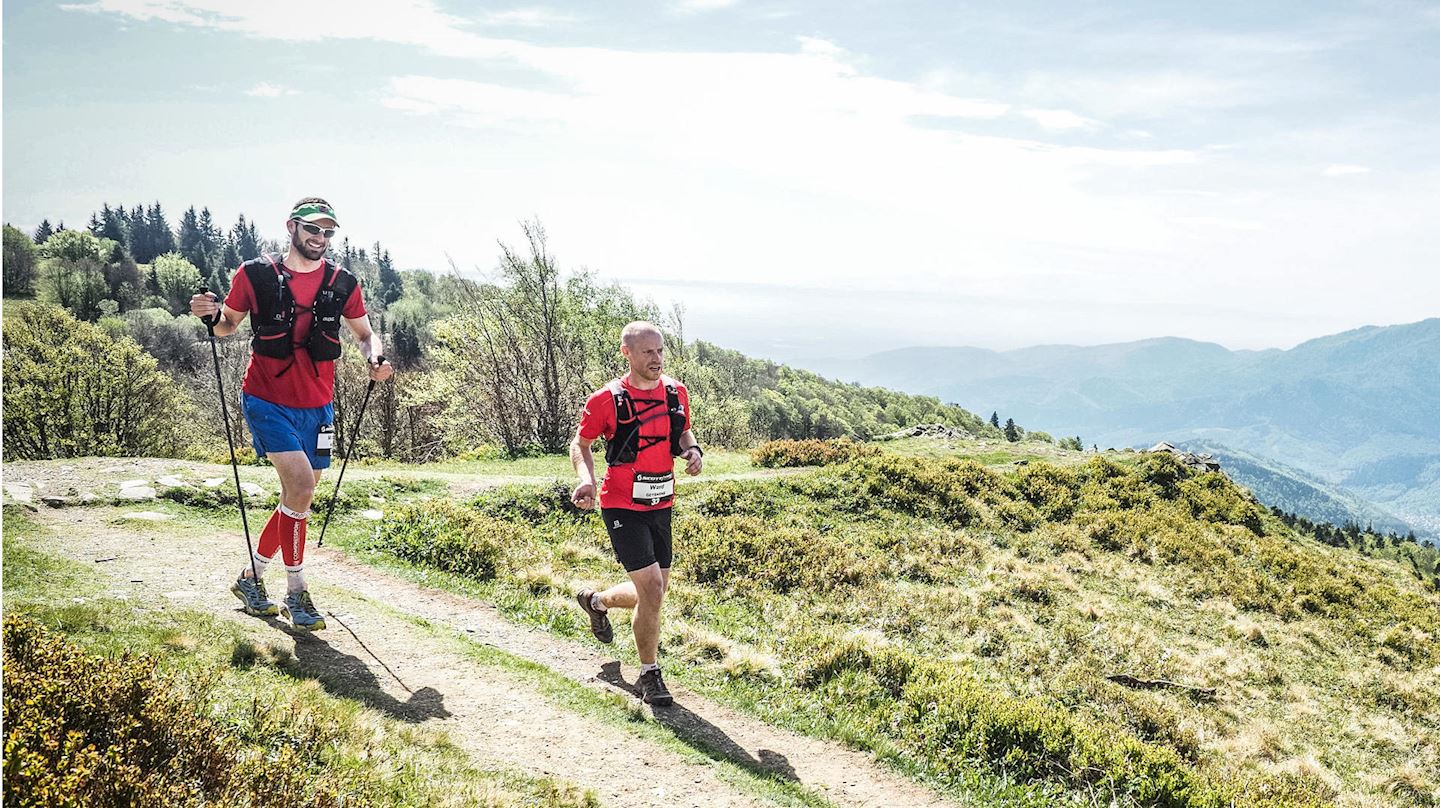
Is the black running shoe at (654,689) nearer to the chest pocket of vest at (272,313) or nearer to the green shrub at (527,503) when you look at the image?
the chest pocket of vest at (272,313)

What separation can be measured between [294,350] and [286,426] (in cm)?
68

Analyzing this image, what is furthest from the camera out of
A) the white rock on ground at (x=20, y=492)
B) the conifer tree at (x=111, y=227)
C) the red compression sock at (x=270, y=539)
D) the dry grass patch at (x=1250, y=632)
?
the conifer tree at (x=111, y=227)

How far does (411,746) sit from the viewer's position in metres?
5.76

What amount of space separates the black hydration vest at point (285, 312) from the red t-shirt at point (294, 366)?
0.04 m

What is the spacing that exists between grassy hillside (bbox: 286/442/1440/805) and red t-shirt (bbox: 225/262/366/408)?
4067 mm

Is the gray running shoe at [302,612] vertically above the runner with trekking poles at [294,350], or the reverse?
the runner with trekking poles at [294,350]

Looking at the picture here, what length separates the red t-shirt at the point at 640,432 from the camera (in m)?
7.32

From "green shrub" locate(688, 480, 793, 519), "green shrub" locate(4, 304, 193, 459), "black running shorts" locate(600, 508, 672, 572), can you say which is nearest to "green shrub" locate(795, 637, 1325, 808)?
"black running shorts" locate(600, 508, 672, 572)

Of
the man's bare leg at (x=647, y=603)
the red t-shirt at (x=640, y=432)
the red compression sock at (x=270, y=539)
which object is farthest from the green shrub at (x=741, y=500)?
the red compression sock at (x=270, y=539)

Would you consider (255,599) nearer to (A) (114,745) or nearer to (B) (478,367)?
(A) (114,745)

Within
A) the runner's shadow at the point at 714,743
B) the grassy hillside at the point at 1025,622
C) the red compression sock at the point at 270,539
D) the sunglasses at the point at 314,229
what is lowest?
the grassy hillside at the point at 1025,622

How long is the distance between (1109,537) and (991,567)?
16.1 ft

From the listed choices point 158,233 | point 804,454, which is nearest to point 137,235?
point 158,233

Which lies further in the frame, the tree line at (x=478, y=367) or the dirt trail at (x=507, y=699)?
the tree line at (x=478, y=367)
